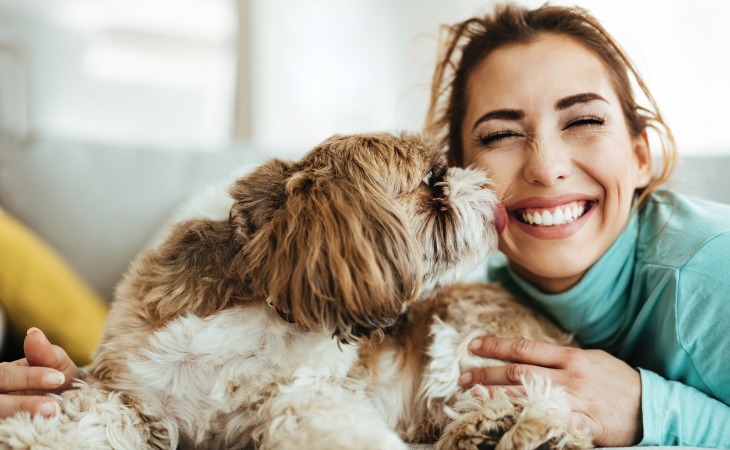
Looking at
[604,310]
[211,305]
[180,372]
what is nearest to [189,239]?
[211,305]

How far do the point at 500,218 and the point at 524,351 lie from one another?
0.40 metres

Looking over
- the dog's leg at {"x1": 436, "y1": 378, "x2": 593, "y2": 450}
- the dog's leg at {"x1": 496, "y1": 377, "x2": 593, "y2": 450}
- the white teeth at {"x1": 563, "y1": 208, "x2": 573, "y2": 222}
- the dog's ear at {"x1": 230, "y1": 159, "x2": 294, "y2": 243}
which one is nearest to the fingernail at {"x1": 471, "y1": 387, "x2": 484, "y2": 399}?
the dog's leg at {"x1": 436, "y1": 378, "x2": 593, "y2": 450}

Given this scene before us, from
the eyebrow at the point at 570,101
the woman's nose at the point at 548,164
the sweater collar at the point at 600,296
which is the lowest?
the sweater collar at the point at 600,296

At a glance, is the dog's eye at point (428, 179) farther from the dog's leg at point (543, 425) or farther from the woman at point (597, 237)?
the dog's leg at point (543, 425)

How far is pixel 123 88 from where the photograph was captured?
4.20m

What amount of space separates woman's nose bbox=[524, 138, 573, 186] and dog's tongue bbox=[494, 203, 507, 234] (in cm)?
15

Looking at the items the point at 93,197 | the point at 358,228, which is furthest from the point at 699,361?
the point at 93,197

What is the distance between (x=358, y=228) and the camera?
1.38m

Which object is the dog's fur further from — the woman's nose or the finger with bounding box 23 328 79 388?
the woman's nose

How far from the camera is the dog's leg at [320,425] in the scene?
4.25 ft

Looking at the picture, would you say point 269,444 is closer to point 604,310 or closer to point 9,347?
point 604,310

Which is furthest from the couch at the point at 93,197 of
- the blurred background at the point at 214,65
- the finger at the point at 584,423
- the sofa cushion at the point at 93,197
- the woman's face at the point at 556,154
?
the finger at the point at 584,423

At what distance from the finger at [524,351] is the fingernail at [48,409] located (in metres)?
1.14

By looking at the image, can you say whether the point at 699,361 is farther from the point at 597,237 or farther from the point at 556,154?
the point at 556,154
